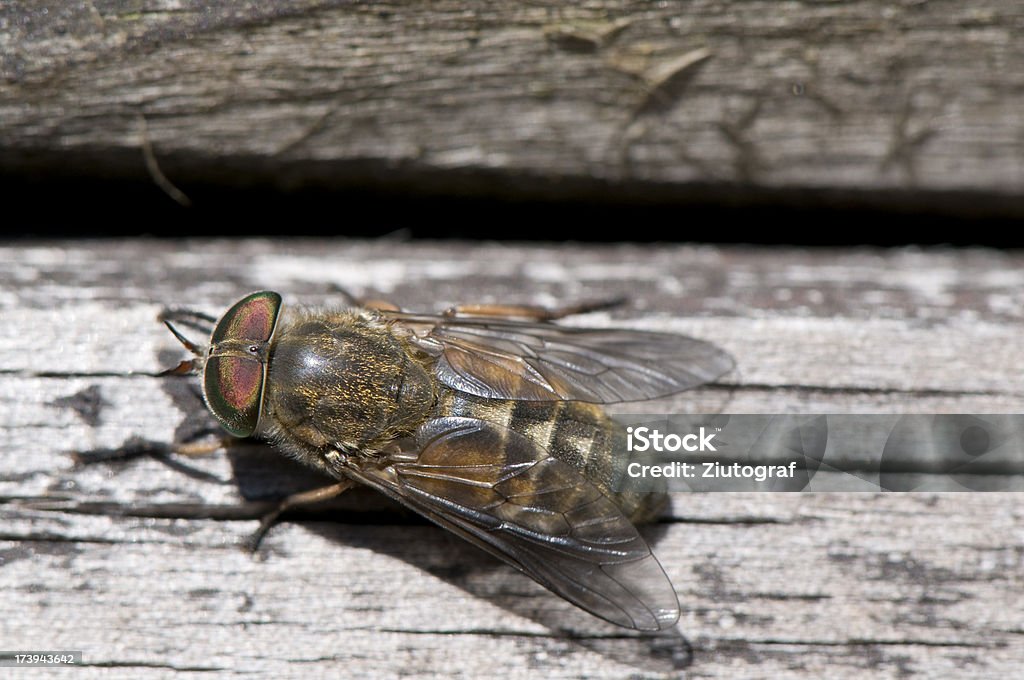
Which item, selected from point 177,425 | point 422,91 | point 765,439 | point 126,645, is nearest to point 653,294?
point 765,439

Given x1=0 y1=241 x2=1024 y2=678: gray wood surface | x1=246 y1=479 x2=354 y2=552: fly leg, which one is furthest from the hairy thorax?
x1=0 y1=241 x2=1024 y2=678: gray wood surface

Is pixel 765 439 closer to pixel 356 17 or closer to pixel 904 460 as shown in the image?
pixel 904 460

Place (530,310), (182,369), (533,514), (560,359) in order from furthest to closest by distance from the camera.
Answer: (530,310) < (560,359) < (182,369) < (533,514)

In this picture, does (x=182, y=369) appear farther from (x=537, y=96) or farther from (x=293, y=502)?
(x=537, y=96)

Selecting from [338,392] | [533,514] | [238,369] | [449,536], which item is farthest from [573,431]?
[238,369]

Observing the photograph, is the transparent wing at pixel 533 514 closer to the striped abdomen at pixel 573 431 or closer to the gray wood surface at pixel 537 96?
Answer: the striped abdomen at pixel 573 431

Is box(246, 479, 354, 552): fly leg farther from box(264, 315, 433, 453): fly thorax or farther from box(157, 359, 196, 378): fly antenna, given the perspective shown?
box(157, 359, 196, 378): fly antenna
